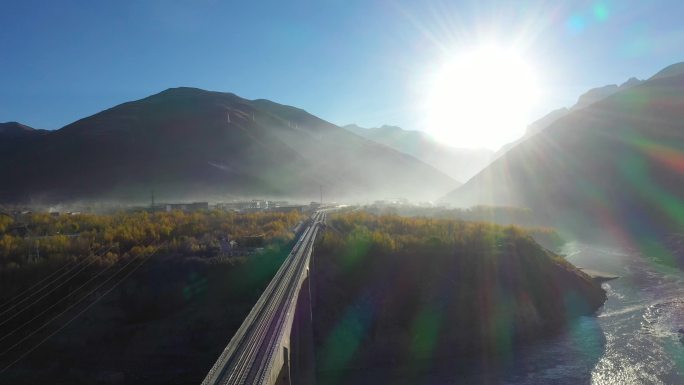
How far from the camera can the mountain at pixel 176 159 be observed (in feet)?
364

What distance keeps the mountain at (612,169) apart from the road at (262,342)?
74751 millimetres

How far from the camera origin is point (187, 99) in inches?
6816

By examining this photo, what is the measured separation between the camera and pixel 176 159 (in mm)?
123750

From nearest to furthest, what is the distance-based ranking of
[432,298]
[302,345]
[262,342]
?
[262,342]
[302,345]
[432,298]

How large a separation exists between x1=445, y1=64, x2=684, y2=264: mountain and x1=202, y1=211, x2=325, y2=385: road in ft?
245

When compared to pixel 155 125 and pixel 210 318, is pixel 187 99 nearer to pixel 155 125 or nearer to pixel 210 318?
pixel 155 125

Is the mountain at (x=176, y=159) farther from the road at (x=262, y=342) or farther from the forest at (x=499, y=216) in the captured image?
the road at (x=262, y=342)

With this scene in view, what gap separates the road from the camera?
13266mm

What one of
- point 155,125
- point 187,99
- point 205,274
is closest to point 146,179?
point 155,125

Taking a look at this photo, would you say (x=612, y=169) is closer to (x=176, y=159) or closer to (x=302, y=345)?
(x=176, y=159)

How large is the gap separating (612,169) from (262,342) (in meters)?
113

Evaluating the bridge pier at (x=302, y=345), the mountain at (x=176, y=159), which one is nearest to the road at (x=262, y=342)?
the bridge pier at (x=302, y=345)

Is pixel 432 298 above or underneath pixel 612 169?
underneath

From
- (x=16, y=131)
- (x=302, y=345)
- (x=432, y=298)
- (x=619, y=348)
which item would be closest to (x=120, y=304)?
(x=302, y=345)
